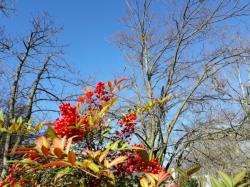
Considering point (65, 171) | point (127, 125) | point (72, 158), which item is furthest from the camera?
point (127, 125)

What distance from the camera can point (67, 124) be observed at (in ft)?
5.51

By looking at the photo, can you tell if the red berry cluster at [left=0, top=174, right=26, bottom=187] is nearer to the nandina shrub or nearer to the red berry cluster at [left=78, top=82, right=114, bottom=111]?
the nandina shrub

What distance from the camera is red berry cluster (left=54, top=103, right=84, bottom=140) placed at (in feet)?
5.46

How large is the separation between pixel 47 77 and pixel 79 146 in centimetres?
593

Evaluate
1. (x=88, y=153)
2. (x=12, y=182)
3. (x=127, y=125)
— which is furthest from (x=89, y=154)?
(x=127, y=125)

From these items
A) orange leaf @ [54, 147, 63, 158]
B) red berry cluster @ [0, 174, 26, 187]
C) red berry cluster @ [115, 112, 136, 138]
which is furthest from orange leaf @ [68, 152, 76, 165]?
red berry cluster @ [115, 112, 136, 138]

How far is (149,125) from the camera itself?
9711 mm

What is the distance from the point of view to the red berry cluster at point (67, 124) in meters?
1.67

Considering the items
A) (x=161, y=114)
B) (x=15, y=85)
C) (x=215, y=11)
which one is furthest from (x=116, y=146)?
(x=215, y=11)

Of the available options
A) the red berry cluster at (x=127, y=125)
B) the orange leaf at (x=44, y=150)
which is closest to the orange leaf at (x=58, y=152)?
the orange leaf at (x=44, y=150)

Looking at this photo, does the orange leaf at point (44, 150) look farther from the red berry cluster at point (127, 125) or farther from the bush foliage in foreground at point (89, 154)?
the red berry cluster at point (127, 125)

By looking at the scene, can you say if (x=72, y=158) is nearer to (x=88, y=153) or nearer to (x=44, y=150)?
(x=44, y=150)

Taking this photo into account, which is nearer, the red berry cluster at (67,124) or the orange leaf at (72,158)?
the orange leaf at (72,158)

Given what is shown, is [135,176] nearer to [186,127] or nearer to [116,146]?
[116,146]
